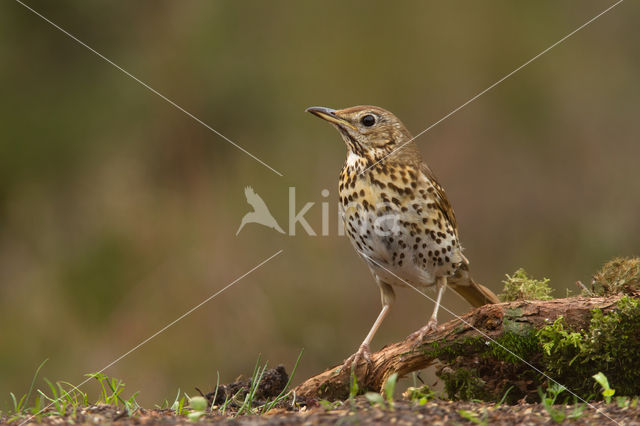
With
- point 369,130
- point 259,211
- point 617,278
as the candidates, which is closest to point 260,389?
point 369,130

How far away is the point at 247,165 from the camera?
7.47m

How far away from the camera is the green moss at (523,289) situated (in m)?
4.40

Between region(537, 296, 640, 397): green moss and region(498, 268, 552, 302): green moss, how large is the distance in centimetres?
69

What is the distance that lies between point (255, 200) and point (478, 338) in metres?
3.61

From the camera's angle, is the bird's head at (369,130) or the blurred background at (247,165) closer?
the bird's head at (369,130)

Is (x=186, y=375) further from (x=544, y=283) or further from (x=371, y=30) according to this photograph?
(x=371, y=30)

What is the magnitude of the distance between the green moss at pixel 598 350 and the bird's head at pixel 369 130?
164cm

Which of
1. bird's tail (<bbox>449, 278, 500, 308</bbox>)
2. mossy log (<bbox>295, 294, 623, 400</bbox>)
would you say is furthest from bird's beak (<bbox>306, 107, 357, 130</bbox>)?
mossy log (<bbox>295, 294, 623, 400</bbox>)

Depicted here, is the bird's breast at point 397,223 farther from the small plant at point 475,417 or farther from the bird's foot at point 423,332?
the small plant at point 475,417

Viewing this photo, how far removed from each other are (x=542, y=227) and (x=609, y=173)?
91 cm

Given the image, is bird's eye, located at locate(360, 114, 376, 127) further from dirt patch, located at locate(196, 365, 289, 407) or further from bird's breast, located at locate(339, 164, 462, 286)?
dirt patch, located at locate(196, 365, 289, 407)

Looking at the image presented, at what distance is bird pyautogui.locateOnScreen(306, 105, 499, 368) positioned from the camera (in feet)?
14.5

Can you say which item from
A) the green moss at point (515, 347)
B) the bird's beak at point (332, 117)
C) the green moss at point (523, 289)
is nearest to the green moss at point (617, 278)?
the green moss at point (523, 289)

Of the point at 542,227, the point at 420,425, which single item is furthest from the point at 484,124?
the point at 420,425
